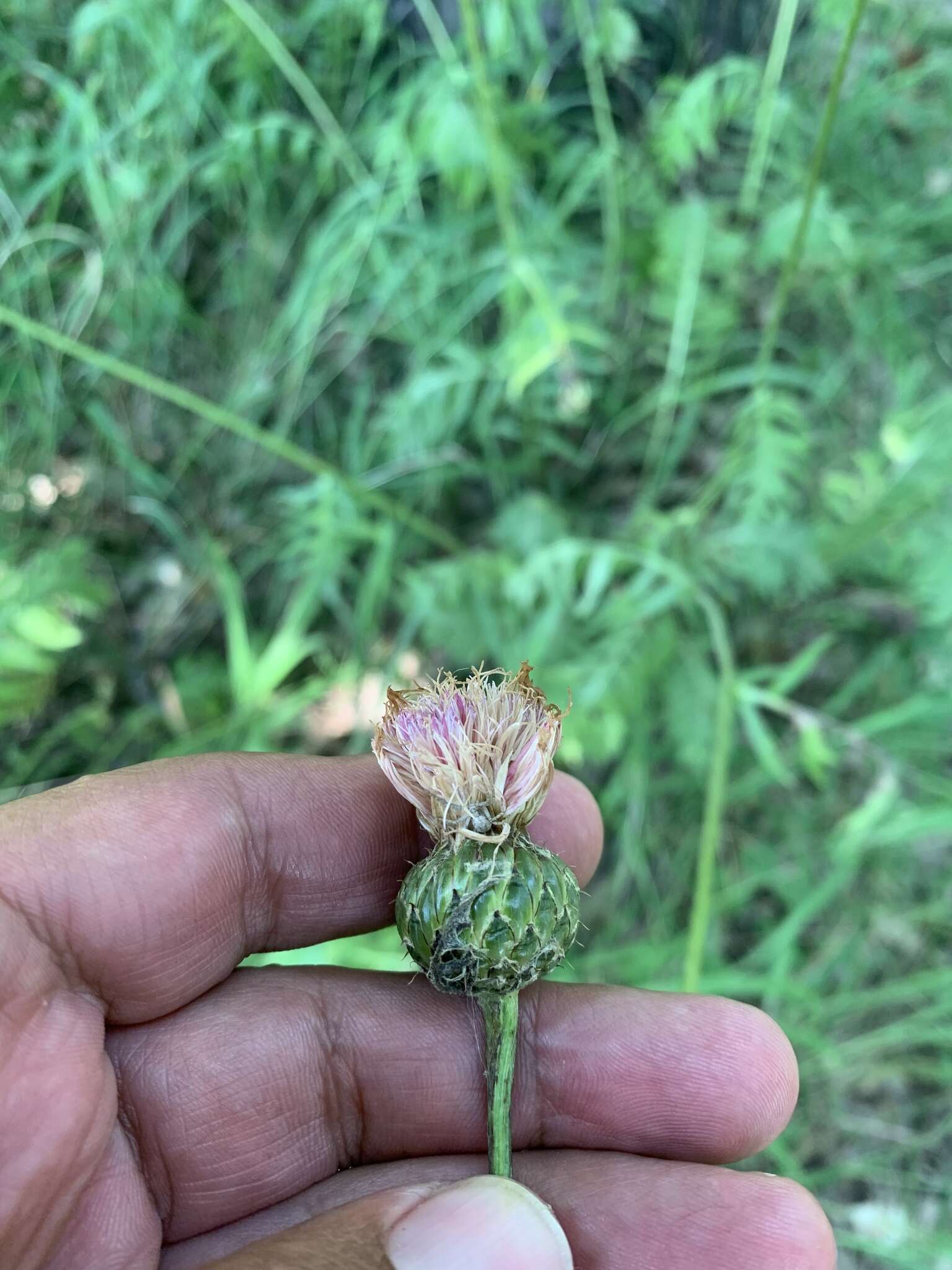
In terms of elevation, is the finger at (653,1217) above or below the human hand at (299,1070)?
below

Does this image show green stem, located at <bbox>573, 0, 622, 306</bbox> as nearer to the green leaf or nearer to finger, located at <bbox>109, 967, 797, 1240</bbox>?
the green leaf

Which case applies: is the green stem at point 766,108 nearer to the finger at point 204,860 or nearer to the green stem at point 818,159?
the green stem at point 818,159

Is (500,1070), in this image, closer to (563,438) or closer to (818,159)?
(818,159)

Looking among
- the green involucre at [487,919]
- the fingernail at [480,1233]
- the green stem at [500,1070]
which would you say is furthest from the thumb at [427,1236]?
the green involucre at [487,919]

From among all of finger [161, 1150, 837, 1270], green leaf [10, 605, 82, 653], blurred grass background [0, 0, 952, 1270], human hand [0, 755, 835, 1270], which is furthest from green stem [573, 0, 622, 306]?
finger [161, 1150, 837, 1270]

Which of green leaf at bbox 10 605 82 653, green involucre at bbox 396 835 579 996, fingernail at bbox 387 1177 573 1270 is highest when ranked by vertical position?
green leaf at bbox 10 605 82 653

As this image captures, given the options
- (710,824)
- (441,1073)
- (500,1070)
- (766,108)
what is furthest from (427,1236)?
(766,108)

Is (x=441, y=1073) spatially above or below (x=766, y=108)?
below
